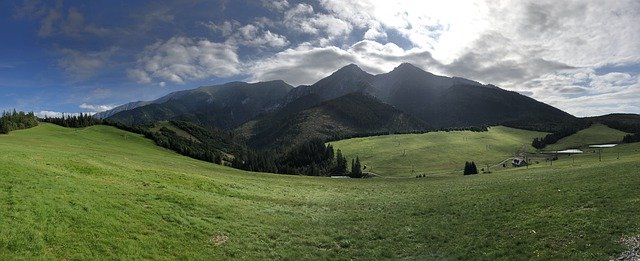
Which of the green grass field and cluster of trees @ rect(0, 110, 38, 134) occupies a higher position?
cluster of trees @ rect(0, 110, 38, 134)

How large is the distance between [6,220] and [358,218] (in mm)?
30421

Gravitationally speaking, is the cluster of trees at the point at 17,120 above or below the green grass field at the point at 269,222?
above

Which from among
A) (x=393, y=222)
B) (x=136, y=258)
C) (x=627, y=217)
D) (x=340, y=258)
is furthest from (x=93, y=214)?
(x=627, y=217)

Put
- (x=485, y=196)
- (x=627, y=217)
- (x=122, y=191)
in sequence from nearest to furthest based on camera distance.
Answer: (x=627, y=217) < (x=122, y=191) < (x=485, y=196)

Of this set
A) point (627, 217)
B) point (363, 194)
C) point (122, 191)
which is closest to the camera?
point (627, 217)

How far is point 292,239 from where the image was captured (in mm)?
32438

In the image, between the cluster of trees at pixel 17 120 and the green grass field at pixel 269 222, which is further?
the cluster of trees at pixel 17 120

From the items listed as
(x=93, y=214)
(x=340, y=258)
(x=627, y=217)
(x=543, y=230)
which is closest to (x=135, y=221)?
(x=93, y=214)

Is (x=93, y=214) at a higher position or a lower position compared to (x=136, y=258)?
higher

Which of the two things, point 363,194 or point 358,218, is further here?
point 363,194

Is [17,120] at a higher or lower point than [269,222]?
higher

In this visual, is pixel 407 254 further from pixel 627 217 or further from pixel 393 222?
pixel 627 217

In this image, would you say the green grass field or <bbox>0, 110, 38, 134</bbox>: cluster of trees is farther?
<bbox>0, 110, 38, 134</bbox>: cluster of trees

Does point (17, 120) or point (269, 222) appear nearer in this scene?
point (269, 222)
